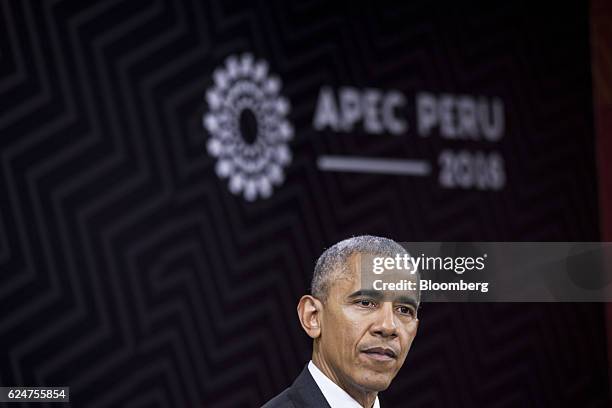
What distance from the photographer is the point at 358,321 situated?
1.78 metres

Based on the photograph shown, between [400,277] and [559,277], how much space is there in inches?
28.4

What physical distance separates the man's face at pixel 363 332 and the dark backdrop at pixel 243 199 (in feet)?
3.63

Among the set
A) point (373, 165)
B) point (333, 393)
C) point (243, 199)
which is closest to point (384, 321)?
point (333, 393)

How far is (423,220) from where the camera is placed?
338 cm

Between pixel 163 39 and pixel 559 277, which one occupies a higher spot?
pixel 163 39

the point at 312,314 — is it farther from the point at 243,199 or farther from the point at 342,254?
the point at 243,199

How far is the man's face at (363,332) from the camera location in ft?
5.80

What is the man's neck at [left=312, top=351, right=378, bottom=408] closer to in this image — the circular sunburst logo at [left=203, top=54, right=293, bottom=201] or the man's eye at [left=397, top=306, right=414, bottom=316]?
the man's eye at [left=397, top=306, right=414, bottom=316]

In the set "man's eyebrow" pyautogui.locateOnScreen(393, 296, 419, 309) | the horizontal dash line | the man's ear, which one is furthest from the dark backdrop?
"man's eyebrow" pyautogui.locateOnScreen(393, 296, 419, 309)

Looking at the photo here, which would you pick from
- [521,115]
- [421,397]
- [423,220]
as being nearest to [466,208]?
[423,220]

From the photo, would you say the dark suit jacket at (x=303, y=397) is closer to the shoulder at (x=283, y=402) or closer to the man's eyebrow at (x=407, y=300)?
the shoulder at (x=283, y=402)

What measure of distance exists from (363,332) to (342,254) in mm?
134

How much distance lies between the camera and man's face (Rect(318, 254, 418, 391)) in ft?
5.80

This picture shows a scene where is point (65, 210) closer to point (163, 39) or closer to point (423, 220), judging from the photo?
point (163, 39)
